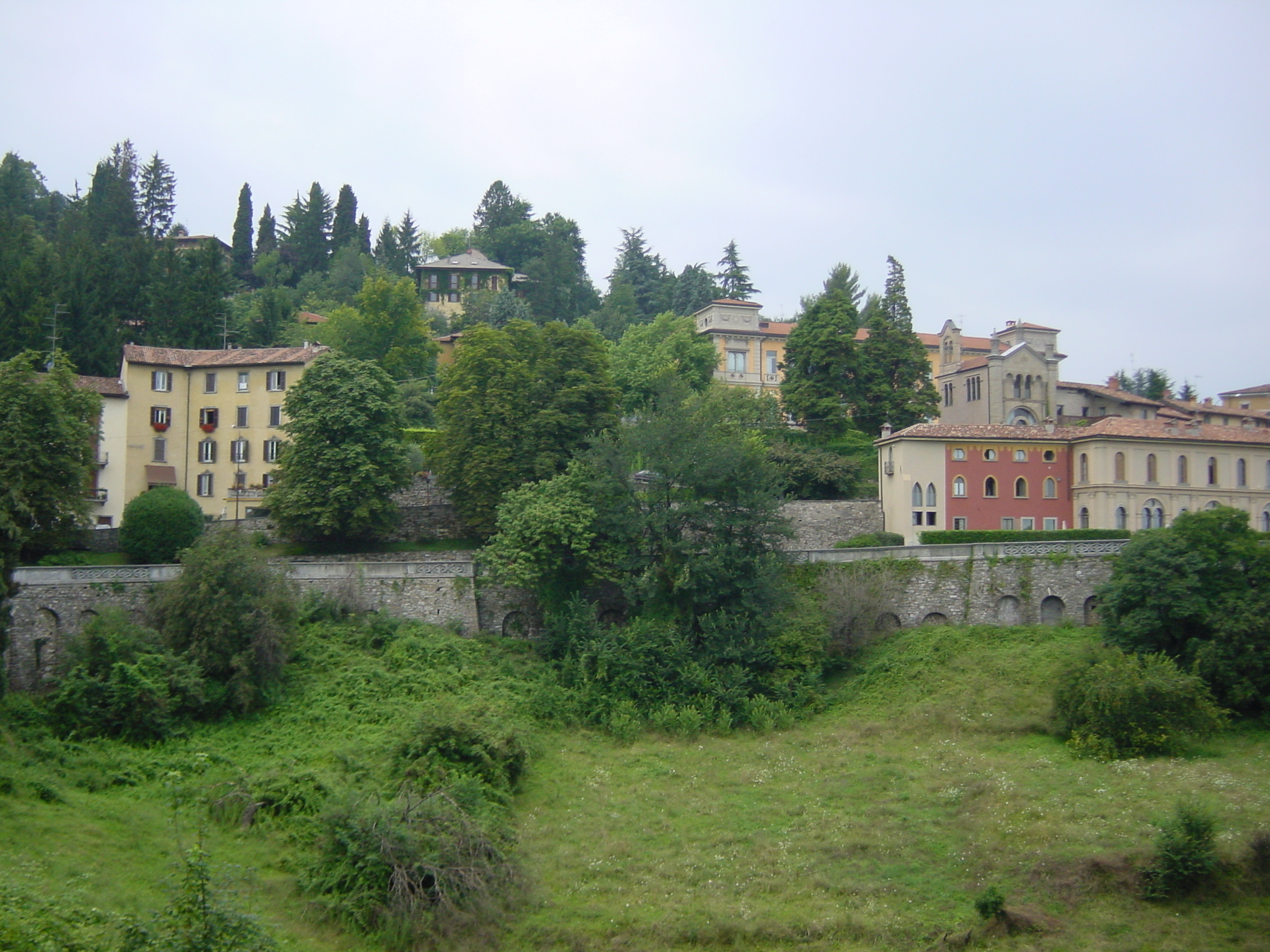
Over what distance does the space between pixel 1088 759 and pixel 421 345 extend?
1825 inches

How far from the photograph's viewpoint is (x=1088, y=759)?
1211 inches

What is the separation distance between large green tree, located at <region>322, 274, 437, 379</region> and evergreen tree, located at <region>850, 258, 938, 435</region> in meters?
25.0

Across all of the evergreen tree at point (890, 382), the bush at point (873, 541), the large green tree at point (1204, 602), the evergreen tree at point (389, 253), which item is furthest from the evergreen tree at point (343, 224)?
the large green tree at point (1204, 602)

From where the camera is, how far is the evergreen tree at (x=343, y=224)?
104 m

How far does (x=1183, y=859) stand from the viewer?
23750mm

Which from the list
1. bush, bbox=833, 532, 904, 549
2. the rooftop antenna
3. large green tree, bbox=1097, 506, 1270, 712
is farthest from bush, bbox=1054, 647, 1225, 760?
the rooftop antenna

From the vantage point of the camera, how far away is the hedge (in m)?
43.0

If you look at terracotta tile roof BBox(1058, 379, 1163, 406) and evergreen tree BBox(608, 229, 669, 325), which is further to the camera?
evergreen tree BBox(608, 229, 669, 325)

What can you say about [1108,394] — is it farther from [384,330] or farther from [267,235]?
[267,235]

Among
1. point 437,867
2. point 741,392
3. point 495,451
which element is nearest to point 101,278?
point 495,451

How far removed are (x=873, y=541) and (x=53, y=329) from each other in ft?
129

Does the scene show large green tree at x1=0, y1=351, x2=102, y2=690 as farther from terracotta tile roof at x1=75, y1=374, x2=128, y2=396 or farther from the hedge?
the hedge

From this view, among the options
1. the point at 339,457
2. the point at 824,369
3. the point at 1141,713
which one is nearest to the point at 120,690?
the point at 339,457

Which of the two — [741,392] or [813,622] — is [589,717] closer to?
[813,622]
